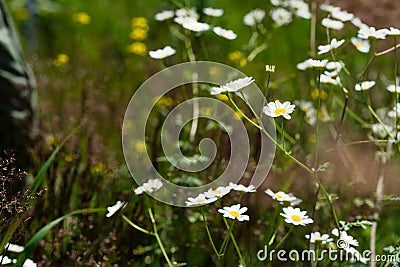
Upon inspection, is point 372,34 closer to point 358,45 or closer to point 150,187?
point 358,45

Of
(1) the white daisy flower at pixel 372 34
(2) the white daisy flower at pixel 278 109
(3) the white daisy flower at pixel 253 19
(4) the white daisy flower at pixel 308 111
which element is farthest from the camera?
(3) the white daisy flower at pixel 253 19

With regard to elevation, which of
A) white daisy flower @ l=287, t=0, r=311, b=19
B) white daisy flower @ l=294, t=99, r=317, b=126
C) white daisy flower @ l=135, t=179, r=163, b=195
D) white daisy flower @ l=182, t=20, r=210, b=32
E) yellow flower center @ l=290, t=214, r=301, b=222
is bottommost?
white daisy flower @ l=294, t=99, r=317, b=126

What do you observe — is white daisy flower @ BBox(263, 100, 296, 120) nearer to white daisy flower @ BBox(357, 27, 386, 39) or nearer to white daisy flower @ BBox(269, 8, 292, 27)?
white daisy flower @ BBox(357, 27, 386, 39)

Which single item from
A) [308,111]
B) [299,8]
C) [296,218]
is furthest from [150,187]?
[299,8]

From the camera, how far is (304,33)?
433 centimetres

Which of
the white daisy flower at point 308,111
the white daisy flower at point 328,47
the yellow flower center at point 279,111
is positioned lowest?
the white daisy flower at point 308,111

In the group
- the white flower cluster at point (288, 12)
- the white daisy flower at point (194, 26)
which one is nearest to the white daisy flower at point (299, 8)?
the white flower cluster at point (288, 12)

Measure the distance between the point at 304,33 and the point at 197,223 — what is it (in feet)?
7.46

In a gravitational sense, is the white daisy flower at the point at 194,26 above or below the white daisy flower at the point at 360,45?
above

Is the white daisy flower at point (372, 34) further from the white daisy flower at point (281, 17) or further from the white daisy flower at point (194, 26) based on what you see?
the white daisy flower at point (281, 17)

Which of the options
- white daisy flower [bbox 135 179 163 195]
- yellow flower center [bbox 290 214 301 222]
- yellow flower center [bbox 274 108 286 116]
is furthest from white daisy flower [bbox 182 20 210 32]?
yellow flower center [bbox 290 214 301 222]

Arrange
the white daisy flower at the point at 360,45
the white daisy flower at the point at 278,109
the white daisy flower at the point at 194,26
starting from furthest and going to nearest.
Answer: the white daisy flower at the point at 360,45 → the white daisy flower at the point at 194,26 → the white daisy flower at the point at 278,109

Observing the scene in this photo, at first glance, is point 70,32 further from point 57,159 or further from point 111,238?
point 111,238

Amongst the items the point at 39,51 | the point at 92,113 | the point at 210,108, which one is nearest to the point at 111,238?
the point at 210,108
